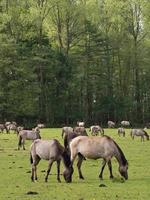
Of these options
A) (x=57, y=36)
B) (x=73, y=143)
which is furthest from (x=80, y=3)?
(x=73, y=143)

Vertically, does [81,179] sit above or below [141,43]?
below


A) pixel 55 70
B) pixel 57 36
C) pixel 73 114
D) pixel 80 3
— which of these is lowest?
pixel 73 114

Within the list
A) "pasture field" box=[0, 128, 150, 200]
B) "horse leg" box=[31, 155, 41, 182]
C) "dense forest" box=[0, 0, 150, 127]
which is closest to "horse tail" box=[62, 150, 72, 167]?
"pasture field" box=[0, 128, 150, 200]

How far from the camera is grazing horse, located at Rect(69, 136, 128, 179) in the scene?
818 inches

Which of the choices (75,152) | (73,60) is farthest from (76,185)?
(73,60)

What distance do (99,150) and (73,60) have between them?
65807 mm

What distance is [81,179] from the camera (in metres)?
20.7

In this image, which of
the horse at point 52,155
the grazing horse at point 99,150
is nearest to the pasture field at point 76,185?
the horse at point 52,155

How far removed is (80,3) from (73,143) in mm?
69024

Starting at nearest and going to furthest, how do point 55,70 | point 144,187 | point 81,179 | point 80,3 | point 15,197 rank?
point 15,197, point 144,187, point 81,179, point 55,70, point 80,3

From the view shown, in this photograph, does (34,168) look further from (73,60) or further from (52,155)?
(73,60)

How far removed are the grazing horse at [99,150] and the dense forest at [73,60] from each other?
55.8 meters

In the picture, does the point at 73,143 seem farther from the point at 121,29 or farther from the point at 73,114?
the point at 121,29

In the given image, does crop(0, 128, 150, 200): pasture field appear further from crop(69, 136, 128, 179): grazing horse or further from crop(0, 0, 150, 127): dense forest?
crop(0, 0, 150, 127): dense forest
